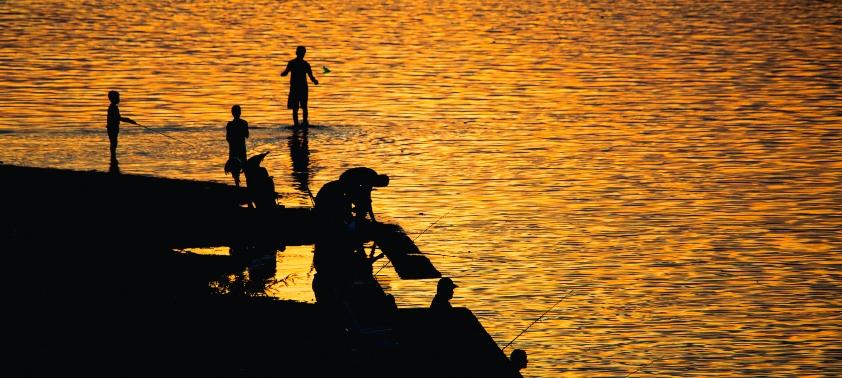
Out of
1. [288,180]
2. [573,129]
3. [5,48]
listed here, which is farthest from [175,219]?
[5,48]

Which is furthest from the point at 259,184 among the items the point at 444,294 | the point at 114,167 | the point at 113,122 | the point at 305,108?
the point at 305,108

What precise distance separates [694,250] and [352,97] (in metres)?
16.7

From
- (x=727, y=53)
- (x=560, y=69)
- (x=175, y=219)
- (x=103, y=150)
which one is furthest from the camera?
(x=727, y=53)

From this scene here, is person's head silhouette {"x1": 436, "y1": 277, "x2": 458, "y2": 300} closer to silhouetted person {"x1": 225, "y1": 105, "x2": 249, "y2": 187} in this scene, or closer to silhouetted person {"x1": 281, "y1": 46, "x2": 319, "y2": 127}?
silhouetted person {"x1": 225, "y1": 105, "x2": 249, "y2": 187}

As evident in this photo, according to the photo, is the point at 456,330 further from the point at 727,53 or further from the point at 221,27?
the point at 221,27

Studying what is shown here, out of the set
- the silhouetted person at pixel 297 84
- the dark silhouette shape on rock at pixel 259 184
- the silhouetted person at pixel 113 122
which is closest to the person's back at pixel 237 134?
the silhouetted person at pixel 113 122

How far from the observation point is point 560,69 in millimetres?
43719

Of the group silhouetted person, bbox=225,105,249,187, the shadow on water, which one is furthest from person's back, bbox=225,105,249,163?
the shadow on water

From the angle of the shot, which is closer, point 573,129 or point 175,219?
point 175,219

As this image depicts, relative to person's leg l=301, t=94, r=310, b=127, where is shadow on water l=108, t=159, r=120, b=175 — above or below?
above

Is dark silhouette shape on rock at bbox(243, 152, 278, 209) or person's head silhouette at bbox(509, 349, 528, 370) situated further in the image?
dark silhouette shape on rock at bbox(243, 152, 278, 209)

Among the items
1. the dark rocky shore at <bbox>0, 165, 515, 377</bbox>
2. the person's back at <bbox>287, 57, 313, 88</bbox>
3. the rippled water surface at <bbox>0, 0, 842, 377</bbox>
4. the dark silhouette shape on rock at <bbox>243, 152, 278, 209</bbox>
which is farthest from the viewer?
the person's back at <bbox>287, 57, 313, 88</bbox>

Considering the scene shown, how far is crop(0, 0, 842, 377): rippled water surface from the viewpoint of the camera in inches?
727

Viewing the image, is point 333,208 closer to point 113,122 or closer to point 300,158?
point 113,122
